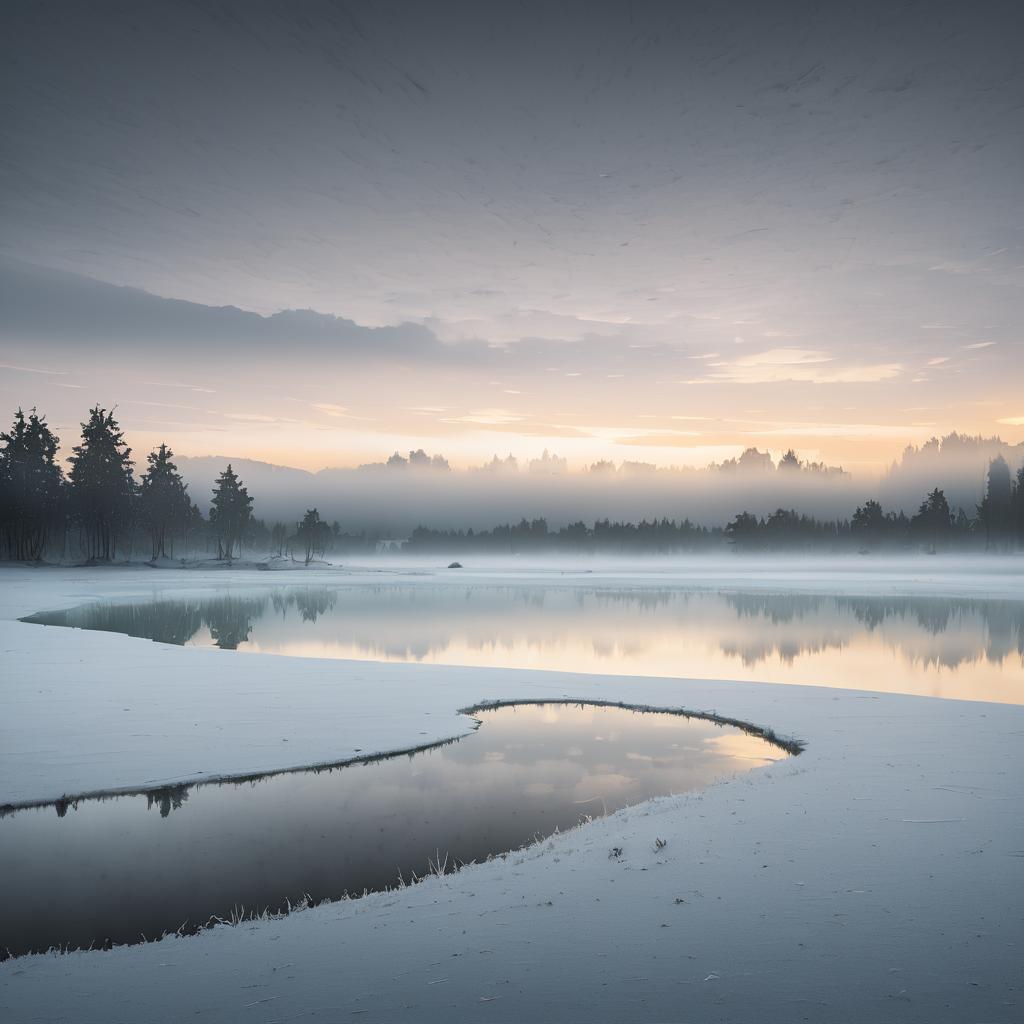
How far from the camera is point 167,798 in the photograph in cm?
1239

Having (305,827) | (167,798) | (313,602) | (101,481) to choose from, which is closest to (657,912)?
(305,827)

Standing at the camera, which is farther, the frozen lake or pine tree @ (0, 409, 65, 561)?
pine tree @ (0, 409, 65, 561)

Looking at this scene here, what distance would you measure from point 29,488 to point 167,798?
108 m

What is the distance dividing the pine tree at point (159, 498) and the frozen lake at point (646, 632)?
183 feet

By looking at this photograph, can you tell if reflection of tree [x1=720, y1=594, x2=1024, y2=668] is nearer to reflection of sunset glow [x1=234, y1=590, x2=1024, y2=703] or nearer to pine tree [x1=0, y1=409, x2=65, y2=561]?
reflection of sunset glow [x1=234, y1=590, x2=1024, y2=703]

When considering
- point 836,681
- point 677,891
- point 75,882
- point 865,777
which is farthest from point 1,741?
point 836,681

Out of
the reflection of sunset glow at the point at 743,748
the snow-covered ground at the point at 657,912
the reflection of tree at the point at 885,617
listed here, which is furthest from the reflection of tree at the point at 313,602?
the reflection of sunset glow at the point at 743,748

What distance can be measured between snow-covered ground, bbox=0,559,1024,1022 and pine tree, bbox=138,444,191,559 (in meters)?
110

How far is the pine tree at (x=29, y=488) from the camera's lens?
98188 millimetres

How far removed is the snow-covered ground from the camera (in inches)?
237

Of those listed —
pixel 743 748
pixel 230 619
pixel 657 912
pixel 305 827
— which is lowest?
pixel 230 619

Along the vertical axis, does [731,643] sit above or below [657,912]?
below

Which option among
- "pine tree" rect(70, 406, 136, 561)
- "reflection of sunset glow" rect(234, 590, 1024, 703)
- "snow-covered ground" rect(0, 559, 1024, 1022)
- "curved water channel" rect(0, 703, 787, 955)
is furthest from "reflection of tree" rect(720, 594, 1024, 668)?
"pine tree" rect(70, 406, 136, 561)

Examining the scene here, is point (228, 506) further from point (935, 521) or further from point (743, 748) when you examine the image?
point (935, 521)
